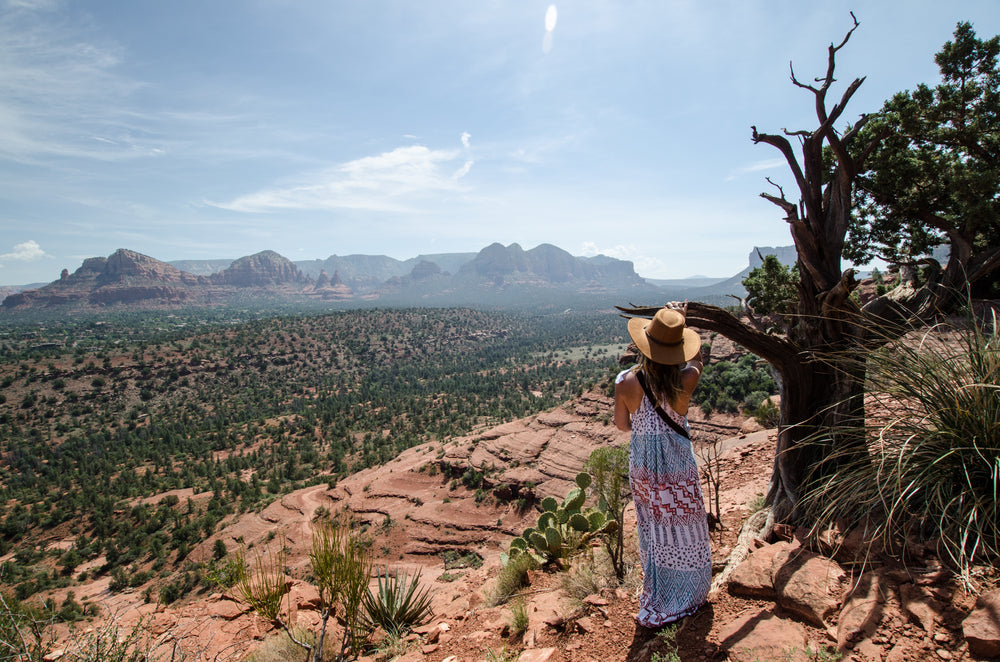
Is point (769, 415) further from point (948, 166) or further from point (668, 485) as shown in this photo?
point (668, 485)

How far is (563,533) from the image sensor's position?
19.6ft

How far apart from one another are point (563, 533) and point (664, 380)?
3869mm

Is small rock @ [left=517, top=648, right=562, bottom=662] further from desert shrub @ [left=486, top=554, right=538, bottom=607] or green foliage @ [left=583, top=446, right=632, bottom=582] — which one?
desert shrub @ [left=486, top=554, right=538, bottom=607]

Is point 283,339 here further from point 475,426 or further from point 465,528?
point 465,528

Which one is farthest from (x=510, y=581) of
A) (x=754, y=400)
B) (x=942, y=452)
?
(x=754, y=400)

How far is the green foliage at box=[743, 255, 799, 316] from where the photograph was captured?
613 cm

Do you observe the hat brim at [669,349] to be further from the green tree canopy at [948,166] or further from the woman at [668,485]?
the green tree canopy at [948,166]

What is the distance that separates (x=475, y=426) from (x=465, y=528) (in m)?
23.4

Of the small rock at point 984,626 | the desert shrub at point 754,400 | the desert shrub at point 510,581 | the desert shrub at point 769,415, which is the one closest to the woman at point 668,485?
the small rock at point 984,626

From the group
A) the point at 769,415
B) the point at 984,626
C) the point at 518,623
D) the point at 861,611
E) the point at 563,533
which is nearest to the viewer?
the point at 984,626

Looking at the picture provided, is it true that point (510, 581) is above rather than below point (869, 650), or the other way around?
below

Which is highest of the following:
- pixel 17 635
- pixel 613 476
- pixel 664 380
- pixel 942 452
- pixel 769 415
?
pixel 664 380

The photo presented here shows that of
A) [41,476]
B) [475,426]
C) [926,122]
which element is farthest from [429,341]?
[926,122]

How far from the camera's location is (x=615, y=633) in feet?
10.5
